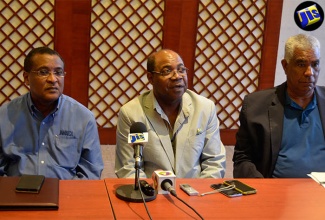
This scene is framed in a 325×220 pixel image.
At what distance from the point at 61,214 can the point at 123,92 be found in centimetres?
282

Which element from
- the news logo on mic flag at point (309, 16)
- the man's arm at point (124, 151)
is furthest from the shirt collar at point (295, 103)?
the news logo on mic flag at point (309, 16)

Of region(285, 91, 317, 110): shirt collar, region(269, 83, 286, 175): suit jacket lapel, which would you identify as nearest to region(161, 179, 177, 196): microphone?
region(269, 83, 286, 175): suit jacket lapel

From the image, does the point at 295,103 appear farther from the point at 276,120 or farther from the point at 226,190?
the point at 226,190

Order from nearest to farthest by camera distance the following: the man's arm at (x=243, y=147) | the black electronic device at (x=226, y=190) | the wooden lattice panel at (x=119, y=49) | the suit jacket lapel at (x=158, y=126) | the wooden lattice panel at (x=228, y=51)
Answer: the black electronic device at (x=226, y=190)
the suit jacket lapel at (x=158, y=126)
the man's arm at (x=243, y=147)
the wooden lattice panel at (x=119, y=49)
the wooden lattice panel at (x=228, y=51)

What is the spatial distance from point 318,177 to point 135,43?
2.49 meters

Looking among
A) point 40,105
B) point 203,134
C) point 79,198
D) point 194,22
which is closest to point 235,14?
point 194,22

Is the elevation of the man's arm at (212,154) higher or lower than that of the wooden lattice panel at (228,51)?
lower

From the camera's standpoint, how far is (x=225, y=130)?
4.54 meters

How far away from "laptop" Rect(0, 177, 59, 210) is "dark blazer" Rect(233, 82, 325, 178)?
944 millimetres

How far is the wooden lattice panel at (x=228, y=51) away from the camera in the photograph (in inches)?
169

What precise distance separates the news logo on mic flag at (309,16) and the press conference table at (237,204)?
2.79 meters

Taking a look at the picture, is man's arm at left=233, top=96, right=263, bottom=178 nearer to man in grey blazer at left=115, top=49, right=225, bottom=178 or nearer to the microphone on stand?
man in grey blazer at left=115, top=49, right=225, bottom=178

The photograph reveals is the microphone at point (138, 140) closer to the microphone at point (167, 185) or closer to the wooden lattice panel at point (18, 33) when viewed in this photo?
the microphone at point (167, 185)

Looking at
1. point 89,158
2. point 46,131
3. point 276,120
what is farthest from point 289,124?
point 46,131
